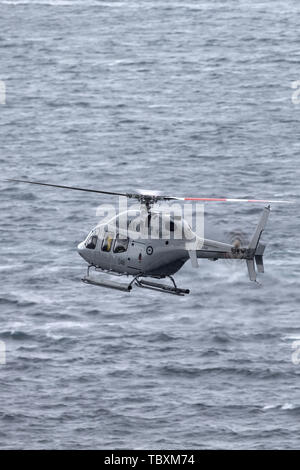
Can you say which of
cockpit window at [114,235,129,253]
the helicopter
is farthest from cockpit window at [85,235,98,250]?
cockpit window at [114,235,129,253]

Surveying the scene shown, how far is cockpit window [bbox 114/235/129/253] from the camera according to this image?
10144 cm

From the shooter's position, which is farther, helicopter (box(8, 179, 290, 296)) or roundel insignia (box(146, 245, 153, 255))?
roundel insignia (box(146, 245, 153, 255))

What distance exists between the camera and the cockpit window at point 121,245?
10144 centimetres

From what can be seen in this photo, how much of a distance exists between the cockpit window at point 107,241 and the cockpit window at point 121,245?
0.68 metres

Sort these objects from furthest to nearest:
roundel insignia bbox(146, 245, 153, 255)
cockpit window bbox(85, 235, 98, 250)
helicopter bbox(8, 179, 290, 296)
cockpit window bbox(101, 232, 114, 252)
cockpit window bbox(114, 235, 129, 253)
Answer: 1. cockpit window bbox(85, 235, 98, 250)
2. cockpit window bbox(101, 232, 114, 252)
3. cockpit window bbox(114, 235, 129, 253)
4. roundel insignia bbox(146, 245, 153, 255)
5. helicopter bbox(8, 179, 290, 296)

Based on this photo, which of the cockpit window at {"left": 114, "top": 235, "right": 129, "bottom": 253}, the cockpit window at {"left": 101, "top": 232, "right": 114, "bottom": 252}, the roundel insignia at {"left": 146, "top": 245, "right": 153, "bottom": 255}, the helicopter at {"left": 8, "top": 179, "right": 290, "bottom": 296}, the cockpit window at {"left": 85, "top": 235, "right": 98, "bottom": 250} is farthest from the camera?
the cockpit window at {"left": 85, "top": 235, "right": 98, "bottom": 250}

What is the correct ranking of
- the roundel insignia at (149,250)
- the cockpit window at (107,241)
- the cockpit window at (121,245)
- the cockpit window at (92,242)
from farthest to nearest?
the cockpit window at (92,242) < the cockpit window at (107,241) < the cockpit window at (121,245) < the roundel insignia at (149,250)

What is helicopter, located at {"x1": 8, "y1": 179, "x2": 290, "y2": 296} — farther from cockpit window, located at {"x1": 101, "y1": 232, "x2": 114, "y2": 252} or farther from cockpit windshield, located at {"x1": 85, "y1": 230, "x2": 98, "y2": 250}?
cockpit windshield, located at {"x1": 85, "y1": 230, "x2": 98, "y2": 250}

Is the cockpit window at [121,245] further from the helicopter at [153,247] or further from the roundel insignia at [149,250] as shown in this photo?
the roundel insignia at [149,250]

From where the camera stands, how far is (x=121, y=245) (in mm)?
101625

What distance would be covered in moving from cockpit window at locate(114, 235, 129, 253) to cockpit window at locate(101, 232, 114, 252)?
68 centimetres

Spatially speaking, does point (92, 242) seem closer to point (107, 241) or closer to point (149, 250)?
point (107, 241)

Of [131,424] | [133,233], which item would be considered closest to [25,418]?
[131,424]

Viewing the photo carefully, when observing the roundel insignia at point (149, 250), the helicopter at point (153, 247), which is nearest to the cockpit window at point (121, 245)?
the helicopter at point (153, 247)
